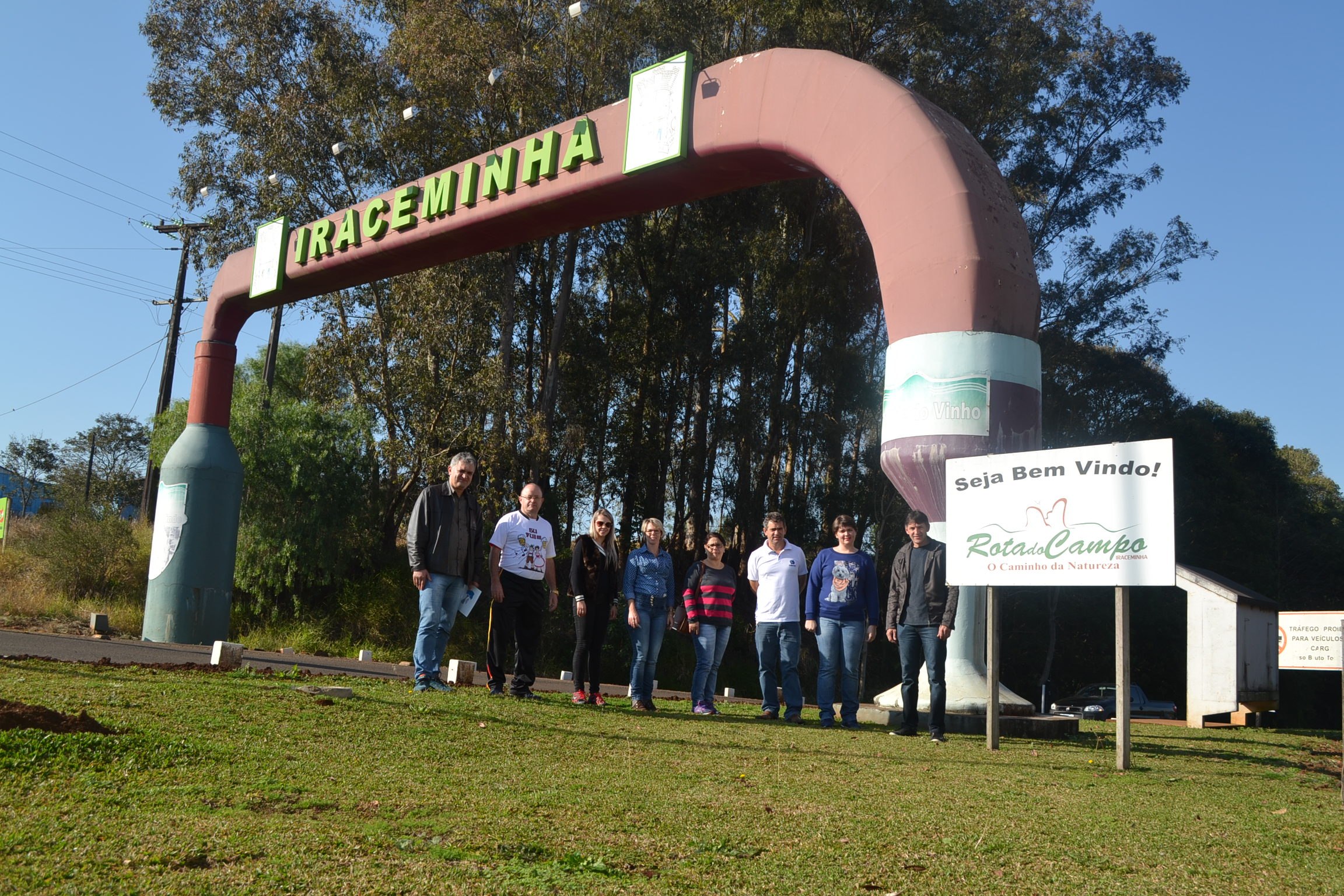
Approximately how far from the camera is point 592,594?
7.89 metres

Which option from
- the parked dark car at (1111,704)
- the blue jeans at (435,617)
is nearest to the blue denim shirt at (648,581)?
the blue jeans at (435,617)

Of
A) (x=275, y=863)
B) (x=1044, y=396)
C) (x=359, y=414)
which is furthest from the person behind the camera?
(x=1044, y=396)

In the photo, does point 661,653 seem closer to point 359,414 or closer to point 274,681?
point 359,414

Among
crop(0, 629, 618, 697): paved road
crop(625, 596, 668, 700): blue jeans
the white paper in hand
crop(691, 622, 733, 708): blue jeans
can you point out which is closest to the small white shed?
crop(0, 629, 618, 697): paved road

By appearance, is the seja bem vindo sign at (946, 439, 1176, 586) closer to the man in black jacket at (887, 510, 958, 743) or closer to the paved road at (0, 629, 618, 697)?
the man in black jacket at (887, 510, 958, 743)

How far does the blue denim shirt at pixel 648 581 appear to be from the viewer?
26.4 ft

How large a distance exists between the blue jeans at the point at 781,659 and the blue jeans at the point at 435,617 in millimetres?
2303

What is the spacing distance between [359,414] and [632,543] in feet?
26.2

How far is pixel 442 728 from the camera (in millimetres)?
5547

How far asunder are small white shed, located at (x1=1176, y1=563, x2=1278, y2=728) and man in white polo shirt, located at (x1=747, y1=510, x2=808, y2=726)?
5574 mm

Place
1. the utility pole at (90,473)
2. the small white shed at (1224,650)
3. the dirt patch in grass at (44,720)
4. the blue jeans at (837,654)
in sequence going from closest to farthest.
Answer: the dirt patch in grass at (44,720) → the blue jeans at (837,654) → the small white shed at (1224,650) → the utility pole at (90,473)

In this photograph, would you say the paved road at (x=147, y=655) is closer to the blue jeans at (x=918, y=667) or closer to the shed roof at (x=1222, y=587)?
the blue jeans at (x=918, y=667)

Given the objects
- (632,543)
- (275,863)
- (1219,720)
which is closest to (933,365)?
(1219,720)

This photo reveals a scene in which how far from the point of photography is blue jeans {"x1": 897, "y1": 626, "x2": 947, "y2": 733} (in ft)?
23.5
